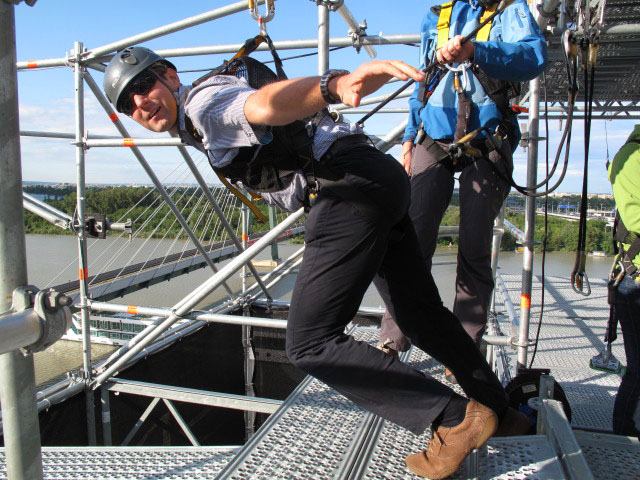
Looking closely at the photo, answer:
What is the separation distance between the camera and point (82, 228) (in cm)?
370

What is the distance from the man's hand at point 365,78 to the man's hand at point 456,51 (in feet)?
2.09

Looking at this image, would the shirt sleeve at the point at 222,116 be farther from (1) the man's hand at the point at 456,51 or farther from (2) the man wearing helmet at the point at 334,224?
(1) the man's hand at the point at 456,51

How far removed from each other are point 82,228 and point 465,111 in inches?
115

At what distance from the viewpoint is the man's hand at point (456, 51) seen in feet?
5.91

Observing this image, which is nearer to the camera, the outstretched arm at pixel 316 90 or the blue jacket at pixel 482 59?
the outstretched arm at pixel 316 90

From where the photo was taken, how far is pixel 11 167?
1117 mm

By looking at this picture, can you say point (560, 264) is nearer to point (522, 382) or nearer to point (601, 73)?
point (601, 73)

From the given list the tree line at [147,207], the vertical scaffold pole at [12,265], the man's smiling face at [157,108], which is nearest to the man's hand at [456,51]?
the man's smiling face at [157,108]

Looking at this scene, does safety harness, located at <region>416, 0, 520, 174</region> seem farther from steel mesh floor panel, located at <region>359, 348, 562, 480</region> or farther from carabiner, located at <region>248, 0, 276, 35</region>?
steel mesh floor panel, located at <region>359, 348, 562, 480</region>

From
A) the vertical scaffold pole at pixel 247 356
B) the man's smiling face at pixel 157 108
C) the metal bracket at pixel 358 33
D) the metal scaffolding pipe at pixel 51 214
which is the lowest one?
the vertical scaffold pole at pixel 247 356

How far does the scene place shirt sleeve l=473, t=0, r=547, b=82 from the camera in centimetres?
200

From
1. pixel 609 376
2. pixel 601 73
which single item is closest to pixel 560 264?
pixel 601 73

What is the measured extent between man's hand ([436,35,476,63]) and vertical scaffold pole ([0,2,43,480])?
1.40m

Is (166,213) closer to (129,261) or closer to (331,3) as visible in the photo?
(129,261)
